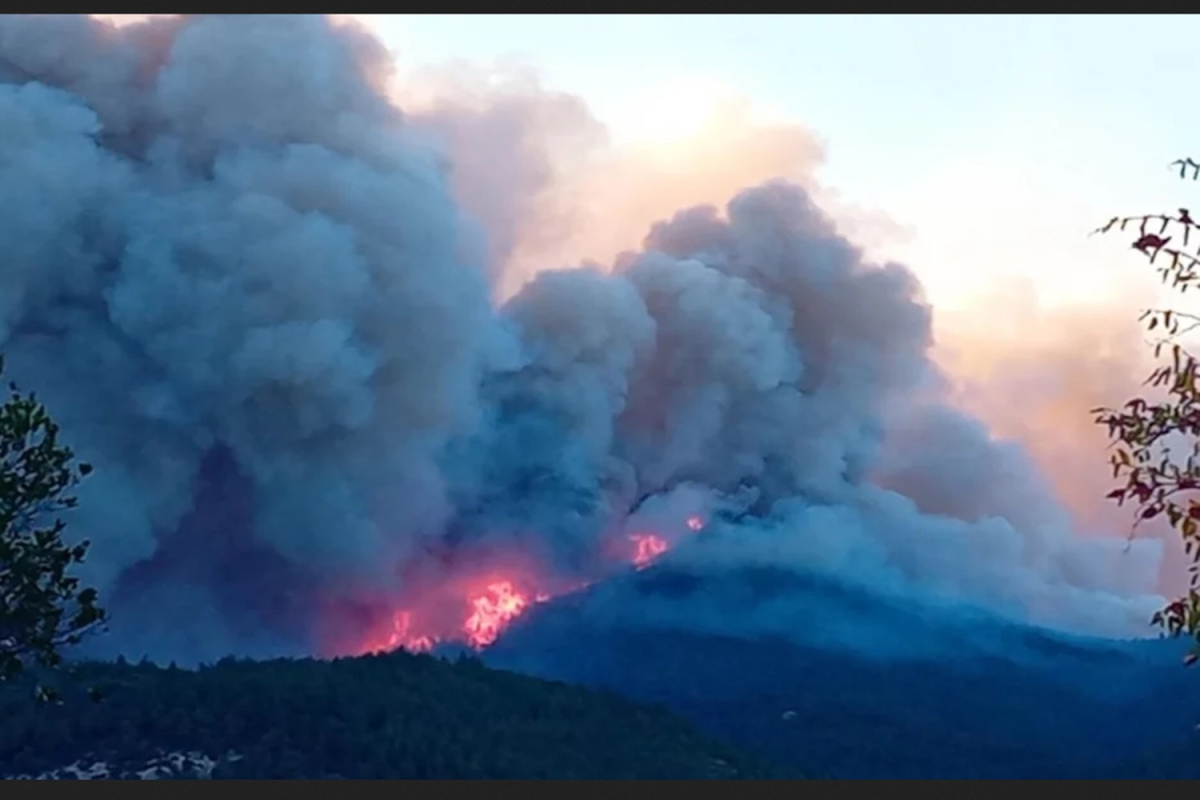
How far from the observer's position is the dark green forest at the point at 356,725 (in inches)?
2152

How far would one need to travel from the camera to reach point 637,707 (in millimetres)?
65812

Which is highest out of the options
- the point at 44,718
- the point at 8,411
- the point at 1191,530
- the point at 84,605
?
the point at 44,718

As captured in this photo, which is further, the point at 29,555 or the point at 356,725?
the point at 356,725

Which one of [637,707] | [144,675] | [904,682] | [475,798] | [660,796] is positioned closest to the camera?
[475,798]

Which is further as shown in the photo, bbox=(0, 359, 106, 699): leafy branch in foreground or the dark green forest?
the dark green forest

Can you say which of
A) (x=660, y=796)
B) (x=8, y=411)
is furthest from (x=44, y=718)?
(x=8, y=411)

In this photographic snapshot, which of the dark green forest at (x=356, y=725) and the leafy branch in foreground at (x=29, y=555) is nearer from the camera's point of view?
the leafy branch in foreground at (x=29, y=555)

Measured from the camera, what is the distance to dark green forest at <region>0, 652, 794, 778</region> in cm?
5466

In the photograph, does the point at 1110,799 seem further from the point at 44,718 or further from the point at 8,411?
the point at 8,411

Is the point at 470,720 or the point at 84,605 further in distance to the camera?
the point at 470,720

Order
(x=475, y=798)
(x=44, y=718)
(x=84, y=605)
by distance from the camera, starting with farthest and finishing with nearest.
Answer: (x=44, y=718) → (x=475, y=798) → (x=84, y=605)

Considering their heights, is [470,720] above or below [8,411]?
above

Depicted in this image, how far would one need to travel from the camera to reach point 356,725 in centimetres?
5984

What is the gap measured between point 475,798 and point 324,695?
16701 millimetres
